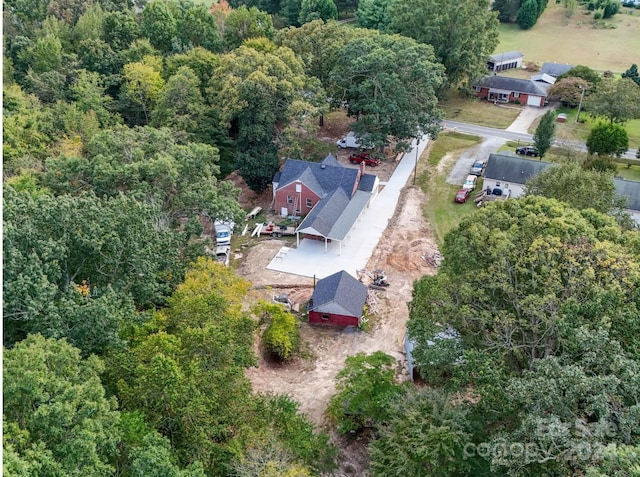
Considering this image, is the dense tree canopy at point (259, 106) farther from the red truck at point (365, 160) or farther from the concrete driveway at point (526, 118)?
the concrete driveway at point (526, 118)

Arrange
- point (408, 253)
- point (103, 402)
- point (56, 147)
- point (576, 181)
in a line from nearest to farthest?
point (103, 402), point (576, 181), point (408, 253), point (56, 147)

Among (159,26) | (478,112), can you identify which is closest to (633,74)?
(478,112)

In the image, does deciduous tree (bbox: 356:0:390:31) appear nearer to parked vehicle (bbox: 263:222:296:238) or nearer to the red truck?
the red truck

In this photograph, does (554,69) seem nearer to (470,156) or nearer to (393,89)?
(470,156)

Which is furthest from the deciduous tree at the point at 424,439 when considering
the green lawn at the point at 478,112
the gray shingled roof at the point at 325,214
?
the green lawn at the point at 478,112

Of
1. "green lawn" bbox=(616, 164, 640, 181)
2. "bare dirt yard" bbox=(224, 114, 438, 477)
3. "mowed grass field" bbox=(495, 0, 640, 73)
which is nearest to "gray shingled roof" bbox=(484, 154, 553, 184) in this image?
"bare dirt yard" bbox=(224, 114, 438, 477)

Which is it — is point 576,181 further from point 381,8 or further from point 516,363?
point 381,8

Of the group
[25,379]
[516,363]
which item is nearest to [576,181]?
[516,363]
